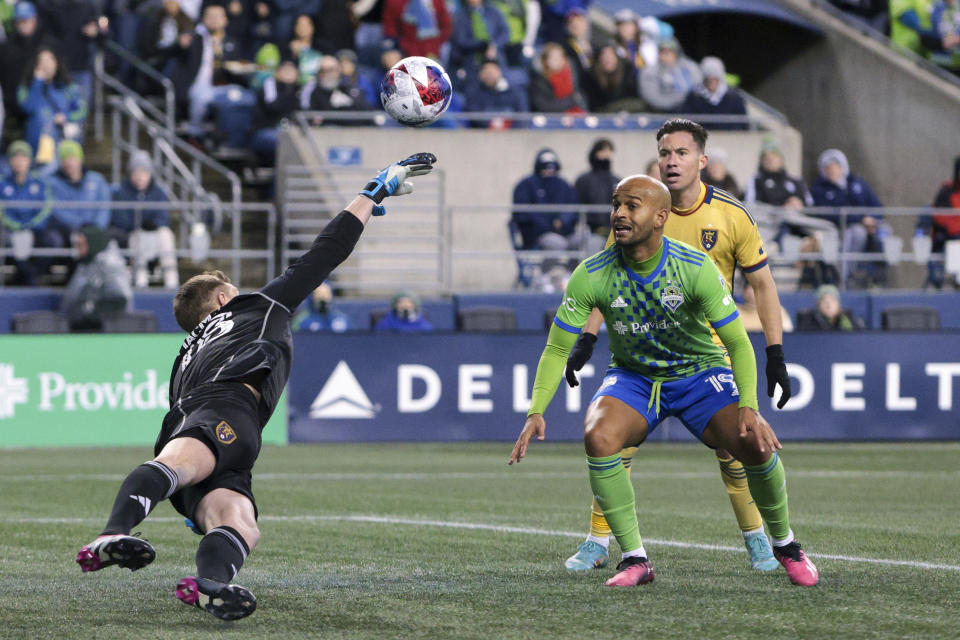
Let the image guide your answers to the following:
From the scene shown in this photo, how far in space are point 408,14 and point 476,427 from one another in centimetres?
753

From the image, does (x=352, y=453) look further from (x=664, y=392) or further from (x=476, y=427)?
(x=664, y=392)

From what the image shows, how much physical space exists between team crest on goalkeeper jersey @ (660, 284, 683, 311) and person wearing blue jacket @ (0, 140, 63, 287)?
1354cm

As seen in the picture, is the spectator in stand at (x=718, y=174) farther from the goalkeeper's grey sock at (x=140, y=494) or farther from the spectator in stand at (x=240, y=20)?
the goalkeeper's grey sock at (x=140, y=494)

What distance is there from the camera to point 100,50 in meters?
22.4

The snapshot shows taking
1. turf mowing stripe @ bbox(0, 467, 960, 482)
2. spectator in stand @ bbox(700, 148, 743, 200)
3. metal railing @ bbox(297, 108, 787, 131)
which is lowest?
turf mowing stripe @ bbox(0, 467, 960, 482)

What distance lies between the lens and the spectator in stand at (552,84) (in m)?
22.6

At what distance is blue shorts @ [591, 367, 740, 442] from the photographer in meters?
7.25

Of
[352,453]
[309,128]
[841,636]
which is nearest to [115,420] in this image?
[352,453]

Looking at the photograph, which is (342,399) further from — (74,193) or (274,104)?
(274,104)

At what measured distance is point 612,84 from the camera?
23125 mm

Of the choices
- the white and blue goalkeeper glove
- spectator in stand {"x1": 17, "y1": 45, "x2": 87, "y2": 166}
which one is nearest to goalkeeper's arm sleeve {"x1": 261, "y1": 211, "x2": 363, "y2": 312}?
the white and blue goalkeeper glove

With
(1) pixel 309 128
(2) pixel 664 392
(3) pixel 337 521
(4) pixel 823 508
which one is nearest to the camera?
(2) pixel 664 392

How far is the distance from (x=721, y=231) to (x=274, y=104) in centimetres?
1450

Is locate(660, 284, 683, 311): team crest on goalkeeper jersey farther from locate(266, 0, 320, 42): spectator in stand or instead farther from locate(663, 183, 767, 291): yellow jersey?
locate(266, 0, 320, 42): spectator in stand
